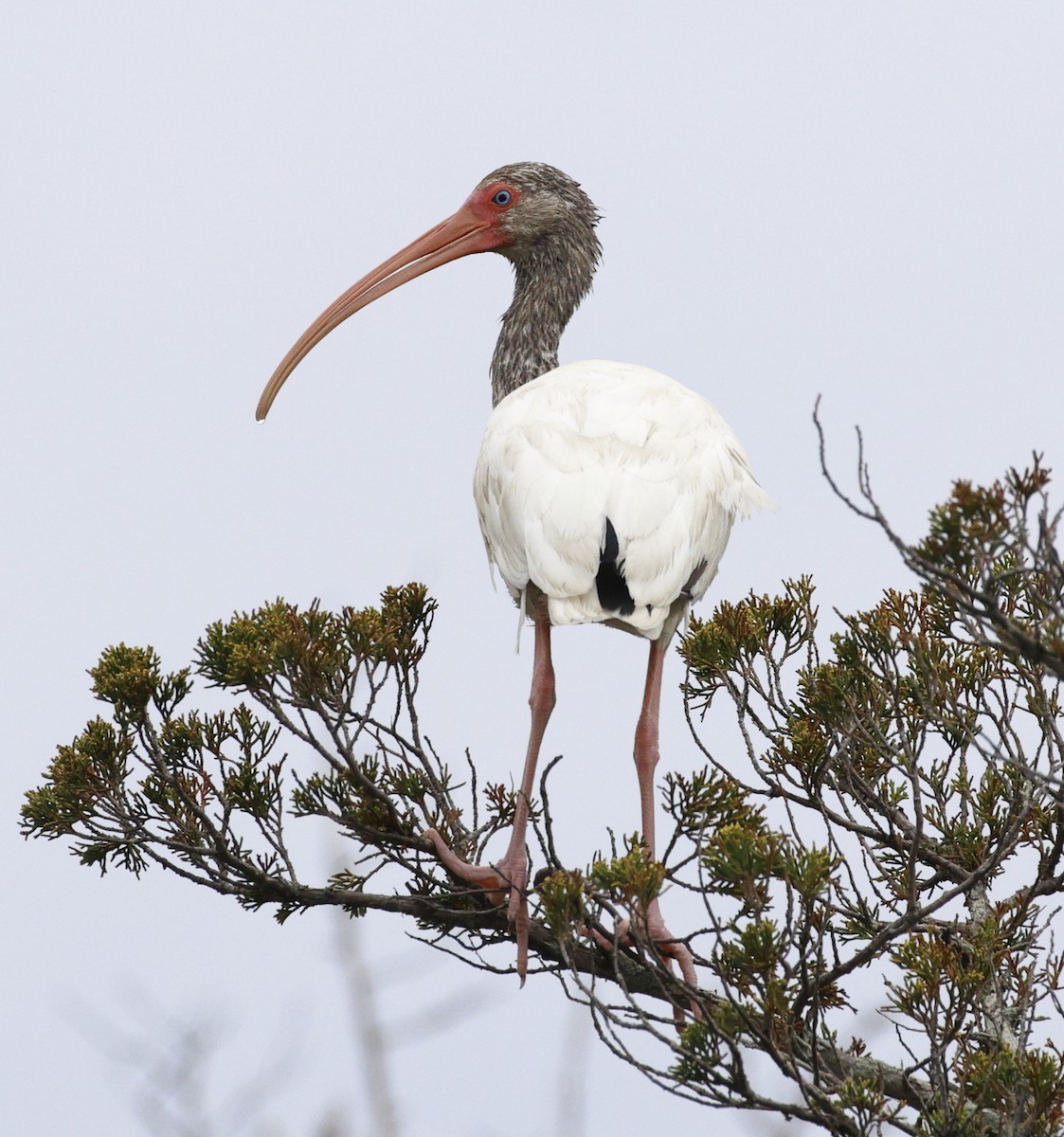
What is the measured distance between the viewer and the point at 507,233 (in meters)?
7.77

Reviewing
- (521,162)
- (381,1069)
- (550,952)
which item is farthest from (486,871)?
(521,162)

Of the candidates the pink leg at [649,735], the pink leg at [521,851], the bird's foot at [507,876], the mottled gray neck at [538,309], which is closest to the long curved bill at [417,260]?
the mottled gray neck at [538,309]

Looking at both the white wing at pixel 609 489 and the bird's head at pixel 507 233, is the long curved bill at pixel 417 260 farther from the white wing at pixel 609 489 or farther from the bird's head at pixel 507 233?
the white wing at pixel 609 489

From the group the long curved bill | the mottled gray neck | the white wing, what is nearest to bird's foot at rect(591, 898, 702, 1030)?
the white wing

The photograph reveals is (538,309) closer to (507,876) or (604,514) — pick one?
(604,514)

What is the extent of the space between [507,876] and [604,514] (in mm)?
1150

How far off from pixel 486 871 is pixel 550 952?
1.13ft

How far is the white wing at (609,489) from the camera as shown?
5.21 metres

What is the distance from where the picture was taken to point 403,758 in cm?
525

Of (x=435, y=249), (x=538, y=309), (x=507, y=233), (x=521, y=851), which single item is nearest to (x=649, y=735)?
(x=521, y=851)

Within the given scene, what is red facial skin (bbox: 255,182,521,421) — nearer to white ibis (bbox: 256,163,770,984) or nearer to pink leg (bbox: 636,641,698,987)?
white ibis (bbox: 256,163,770,984)

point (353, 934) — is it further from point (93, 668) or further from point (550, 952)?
point (93, 668)

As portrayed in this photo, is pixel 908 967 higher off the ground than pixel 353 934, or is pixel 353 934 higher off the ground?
pixel 353 934

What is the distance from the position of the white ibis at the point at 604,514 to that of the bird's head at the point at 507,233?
1.51 meters
